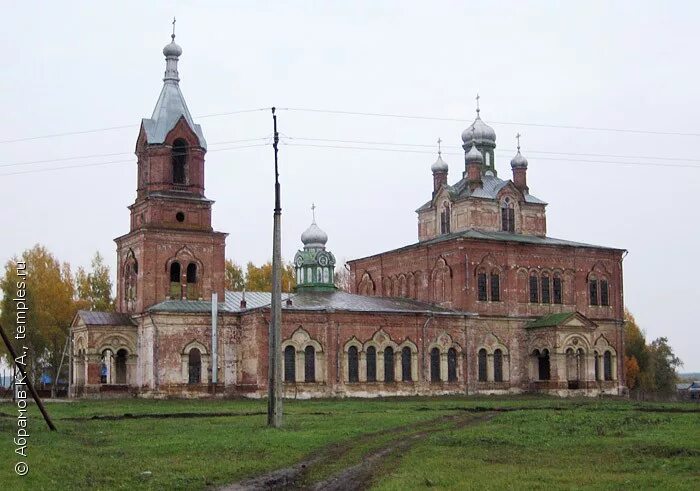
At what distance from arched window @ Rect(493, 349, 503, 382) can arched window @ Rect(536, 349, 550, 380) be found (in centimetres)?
221

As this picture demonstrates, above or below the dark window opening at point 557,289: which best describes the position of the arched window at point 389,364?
below

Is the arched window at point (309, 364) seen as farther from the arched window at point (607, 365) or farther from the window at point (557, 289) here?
the arched window at point (607, 365)

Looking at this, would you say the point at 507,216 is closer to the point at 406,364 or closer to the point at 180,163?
the point at 406,364

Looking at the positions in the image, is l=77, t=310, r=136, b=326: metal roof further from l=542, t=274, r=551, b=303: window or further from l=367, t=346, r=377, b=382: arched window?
l=542, t=274, r=551, b=303: window

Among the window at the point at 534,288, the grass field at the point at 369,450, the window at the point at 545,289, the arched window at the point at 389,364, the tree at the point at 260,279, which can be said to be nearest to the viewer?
the grass field at the point at 369,450

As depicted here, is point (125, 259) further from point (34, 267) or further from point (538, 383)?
point (538, 383)

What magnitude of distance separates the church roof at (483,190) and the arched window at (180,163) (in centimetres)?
1637

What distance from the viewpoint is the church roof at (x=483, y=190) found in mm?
58969

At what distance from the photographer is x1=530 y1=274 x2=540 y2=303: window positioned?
5720 cm

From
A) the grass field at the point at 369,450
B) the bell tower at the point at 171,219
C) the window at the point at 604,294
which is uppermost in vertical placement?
the bell tower at the point at 171,219

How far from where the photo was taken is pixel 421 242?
60.3m

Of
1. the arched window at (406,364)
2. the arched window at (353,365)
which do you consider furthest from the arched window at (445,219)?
the arched window at (353,365)

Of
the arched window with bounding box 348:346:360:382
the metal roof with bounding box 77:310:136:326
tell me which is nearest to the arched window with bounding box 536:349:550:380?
the arched window with bounding box 348:346:360:382

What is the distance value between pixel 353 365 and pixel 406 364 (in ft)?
10.3
